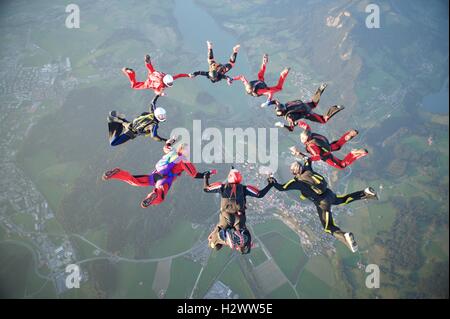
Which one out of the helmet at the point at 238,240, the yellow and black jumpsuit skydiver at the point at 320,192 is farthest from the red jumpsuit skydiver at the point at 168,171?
the yellow and black jumpsuit skydiver at the point at 320,192

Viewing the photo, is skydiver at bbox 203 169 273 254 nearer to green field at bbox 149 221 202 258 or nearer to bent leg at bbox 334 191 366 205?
bent leg at bbox 334 191 366 205

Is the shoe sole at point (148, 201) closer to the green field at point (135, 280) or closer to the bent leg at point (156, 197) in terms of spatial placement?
the bent leg at point (156, 197)

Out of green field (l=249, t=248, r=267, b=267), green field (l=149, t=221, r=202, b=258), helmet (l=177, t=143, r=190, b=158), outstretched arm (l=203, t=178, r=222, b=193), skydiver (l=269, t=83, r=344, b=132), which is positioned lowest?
green field (l=249, t=248, r=267, b=267)

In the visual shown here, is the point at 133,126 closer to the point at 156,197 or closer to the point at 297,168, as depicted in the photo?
the point at 156,197

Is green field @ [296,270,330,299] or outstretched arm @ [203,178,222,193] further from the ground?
outstretched arm @ [203,178,222,193]

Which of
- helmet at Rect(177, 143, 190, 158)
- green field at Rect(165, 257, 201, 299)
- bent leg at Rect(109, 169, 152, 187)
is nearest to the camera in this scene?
bent leg at Rect(109, 169, 152, 187)

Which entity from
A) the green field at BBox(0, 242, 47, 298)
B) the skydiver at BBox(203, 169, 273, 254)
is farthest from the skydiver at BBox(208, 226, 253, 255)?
the green field at BBox(0, 242, 47, 298)

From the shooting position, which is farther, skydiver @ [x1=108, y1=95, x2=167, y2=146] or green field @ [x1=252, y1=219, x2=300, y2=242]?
green field @ [x1=252, y1=219, x2=300, y2=242]
